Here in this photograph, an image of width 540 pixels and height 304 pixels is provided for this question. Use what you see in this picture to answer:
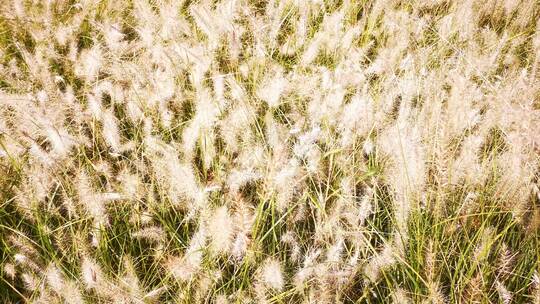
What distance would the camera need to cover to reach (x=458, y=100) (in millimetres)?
1564

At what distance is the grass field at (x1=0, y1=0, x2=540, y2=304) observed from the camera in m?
1.24

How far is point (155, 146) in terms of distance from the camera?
5.15 feet

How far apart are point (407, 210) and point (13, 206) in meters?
1.35

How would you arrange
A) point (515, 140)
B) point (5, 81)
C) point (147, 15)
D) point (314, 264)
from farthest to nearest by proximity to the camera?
point (147, 15)
point (5, 81)
point (515, 140)
point (314, 264)

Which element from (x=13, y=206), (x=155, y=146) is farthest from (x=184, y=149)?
(x=13, y=206)

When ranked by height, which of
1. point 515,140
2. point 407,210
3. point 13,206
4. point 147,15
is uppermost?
point 147,15

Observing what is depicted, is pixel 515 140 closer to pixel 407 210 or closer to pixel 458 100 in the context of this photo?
pixel 458 100

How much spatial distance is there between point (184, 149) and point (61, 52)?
106cm

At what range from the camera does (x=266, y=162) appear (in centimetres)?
153

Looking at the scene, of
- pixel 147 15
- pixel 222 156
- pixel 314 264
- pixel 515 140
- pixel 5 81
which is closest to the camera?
pixel 314 264

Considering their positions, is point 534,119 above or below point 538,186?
above

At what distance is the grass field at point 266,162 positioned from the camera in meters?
1.24

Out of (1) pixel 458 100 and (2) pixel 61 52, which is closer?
(1) pixel 458 100

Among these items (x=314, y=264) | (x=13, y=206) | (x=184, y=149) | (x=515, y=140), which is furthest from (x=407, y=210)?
(x=13, y=206)
